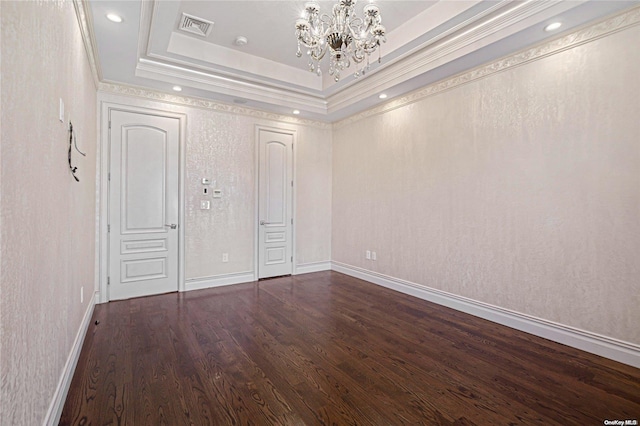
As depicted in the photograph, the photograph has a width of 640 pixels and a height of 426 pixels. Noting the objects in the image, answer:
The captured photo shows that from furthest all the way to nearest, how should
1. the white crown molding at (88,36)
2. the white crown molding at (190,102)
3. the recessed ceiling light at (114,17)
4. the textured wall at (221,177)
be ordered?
1. the textured wall at (221,177)
2. the white crown molding at (190,102)
3. the recessed ceiling light at (114,17)
4. the white crown molding at (88,36)

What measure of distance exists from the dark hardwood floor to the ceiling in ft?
9.26

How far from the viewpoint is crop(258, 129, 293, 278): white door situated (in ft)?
16.8

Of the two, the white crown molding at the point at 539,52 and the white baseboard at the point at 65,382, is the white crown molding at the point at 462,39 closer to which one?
the white crown molding at the point at 539,52

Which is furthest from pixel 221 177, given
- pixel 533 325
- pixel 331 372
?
pixel 533 325

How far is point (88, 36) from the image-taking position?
2846mm

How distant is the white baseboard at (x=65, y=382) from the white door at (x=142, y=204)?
1168 mm

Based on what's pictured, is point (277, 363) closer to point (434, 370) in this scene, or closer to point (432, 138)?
Result: point (434, 370)

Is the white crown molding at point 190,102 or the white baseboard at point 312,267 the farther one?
the white baseboard at point 312,267

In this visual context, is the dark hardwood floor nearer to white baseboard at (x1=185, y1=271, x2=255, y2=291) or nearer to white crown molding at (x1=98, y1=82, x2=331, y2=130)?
white baseboard at (x1=185, y1=271, x2=255, y2=291)

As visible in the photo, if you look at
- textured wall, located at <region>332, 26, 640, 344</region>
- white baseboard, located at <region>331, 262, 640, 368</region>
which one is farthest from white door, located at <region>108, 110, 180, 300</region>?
white baseboard, located at <region>331, 262, 640, 368</region>

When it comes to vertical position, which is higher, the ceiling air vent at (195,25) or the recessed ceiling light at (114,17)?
the ceiling air vent at (195,25)

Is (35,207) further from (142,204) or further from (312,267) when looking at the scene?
(312,267)

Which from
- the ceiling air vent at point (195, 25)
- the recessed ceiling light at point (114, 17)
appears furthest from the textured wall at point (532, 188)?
the recessed ceiling light at point (114, 17)

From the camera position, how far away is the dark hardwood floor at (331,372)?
190cm
